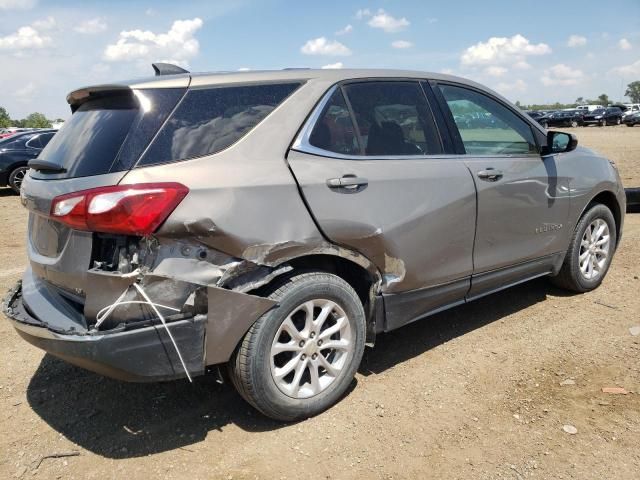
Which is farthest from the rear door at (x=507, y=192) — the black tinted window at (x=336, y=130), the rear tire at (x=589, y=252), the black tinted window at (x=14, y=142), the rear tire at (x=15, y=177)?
the black tinted window at (x=14, y=142)

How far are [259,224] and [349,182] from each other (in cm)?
61

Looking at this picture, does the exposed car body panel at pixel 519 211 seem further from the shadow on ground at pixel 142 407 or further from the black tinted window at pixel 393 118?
the shadow on ground at pixel 142 407

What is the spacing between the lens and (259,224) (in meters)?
2.66

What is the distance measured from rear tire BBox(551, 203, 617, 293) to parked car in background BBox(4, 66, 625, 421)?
114cm

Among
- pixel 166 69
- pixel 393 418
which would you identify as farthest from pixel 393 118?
pixel 393 418

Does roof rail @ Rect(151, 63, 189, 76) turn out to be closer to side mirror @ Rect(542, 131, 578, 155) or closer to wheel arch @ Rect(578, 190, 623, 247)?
side mirror @ Rect(542, 131, 578, 155)

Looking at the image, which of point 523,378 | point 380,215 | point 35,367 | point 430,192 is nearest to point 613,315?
point 523,378

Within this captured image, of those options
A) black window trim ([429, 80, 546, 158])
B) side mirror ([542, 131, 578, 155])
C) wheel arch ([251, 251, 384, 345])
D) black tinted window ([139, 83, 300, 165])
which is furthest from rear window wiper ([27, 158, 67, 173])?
side mirror ([542, 131, 578, 155])

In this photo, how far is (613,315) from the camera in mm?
4391

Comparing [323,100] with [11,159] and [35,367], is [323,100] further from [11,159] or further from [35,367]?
[11,159]

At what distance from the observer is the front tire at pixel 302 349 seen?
2.74 m

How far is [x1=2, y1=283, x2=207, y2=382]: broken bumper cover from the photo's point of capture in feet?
7.97

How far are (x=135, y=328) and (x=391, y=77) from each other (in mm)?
2179

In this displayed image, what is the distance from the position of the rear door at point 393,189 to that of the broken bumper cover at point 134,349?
0.88m
